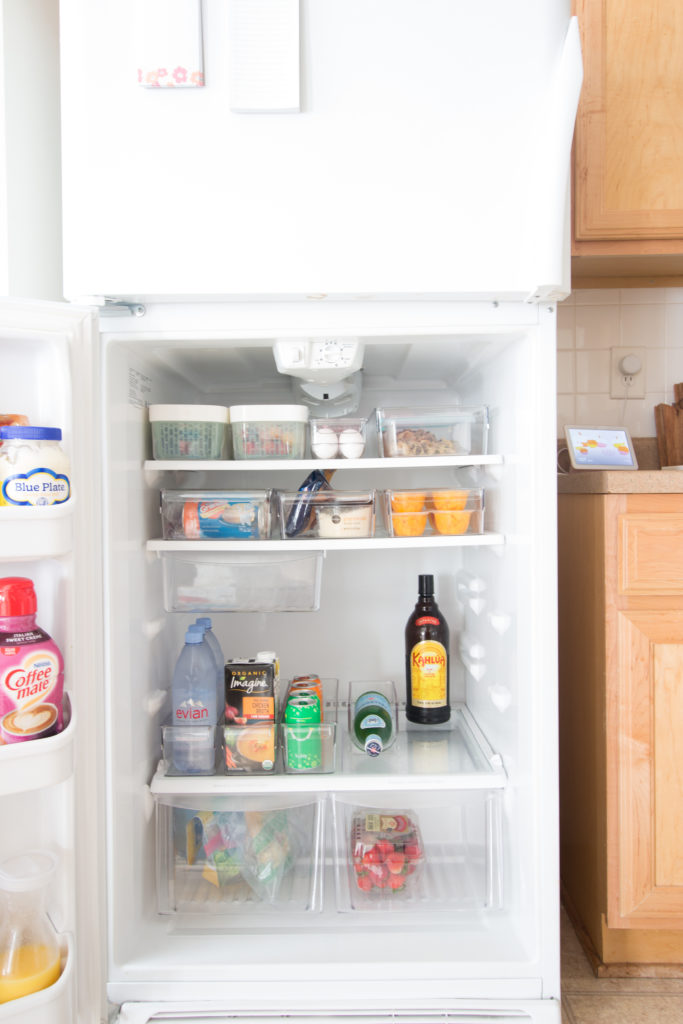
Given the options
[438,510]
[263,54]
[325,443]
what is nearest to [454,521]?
[438,510]

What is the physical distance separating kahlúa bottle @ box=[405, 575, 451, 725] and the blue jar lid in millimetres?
840

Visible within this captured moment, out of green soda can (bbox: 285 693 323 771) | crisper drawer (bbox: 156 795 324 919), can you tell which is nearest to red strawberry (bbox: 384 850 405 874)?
crisper drawer (bbox: 156 795 324 919)

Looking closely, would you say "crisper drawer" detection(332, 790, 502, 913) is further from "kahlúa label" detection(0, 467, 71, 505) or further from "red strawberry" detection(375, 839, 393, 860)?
"kahlúa label" detection(0, 467, 71, 505)

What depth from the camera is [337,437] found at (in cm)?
133

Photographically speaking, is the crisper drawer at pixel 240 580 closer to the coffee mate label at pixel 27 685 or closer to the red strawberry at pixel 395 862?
the coffee mate label at pixel 27 685

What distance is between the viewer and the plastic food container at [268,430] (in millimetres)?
1309

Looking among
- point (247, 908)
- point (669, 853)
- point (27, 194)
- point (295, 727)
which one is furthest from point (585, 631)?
point (27, 194)

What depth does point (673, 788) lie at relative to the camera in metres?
1.29

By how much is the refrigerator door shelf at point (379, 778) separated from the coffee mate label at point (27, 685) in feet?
1.23

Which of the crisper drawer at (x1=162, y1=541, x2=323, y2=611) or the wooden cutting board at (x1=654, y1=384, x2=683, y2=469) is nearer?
the crisper drawer at (x1=162, y1=541, x2=323, y2=611)

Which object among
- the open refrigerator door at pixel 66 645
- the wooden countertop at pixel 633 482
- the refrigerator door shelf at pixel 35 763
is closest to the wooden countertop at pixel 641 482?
the wooden countertop at pixel 633 482

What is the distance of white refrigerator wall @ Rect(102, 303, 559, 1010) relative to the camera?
1.13 m

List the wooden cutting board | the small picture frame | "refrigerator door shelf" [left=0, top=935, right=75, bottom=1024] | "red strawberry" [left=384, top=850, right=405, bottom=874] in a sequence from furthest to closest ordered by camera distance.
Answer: the wooden cutting board < the small picture frame < "red strawberry" [left=384, top=850, right=405, bottom=874] < "refrigerator door shelf" [left=0, top=935, right=75, bottom=1024]

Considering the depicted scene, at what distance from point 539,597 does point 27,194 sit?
117cm
